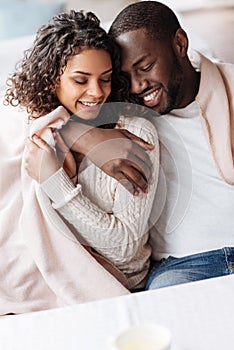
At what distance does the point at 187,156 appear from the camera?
1.49m

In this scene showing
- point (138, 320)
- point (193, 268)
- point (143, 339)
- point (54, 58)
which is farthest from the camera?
point (193, 268)

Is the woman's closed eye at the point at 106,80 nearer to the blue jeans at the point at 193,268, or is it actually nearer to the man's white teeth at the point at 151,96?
the man's white teeth at the point at 151,96

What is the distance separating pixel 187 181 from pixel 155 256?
174 millimetres

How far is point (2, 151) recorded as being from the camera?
4.85 feet

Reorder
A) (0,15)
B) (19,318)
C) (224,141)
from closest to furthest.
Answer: (19,318), (224,141), (0,15)

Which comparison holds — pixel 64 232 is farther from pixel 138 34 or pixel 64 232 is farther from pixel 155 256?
pixel 138 34

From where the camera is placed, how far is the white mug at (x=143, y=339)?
0.96 metres

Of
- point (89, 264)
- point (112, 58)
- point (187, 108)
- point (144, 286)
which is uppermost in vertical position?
point (112, 58)

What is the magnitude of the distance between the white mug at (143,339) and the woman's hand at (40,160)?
47 centimetres

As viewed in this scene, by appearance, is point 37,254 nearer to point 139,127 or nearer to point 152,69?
point 139,127

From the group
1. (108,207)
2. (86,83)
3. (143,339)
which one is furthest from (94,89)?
(143,339)

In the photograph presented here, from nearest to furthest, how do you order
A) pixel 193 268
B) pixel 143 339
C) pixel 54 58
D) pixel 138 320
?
1. pixel 143 339
2. pixel 138 320
3. pixel 54 58
4. pixel 193 268

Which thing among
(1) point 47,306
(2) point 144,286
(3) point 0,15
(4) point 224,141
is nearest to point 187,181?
(4) point 224,141

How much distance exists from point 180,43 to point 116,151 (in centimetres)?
26
